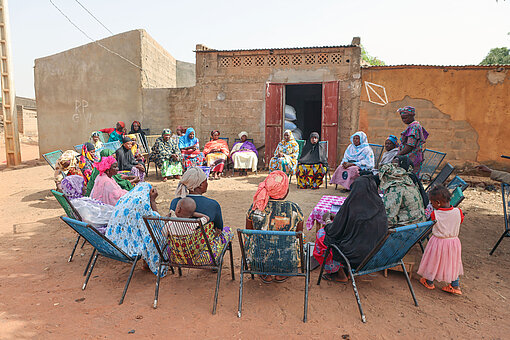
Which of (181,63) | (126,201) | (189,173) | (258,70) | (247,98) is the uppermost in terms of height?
(181,63)

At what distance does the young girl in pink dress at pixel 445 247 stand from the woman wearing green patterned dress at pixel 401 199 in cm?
20

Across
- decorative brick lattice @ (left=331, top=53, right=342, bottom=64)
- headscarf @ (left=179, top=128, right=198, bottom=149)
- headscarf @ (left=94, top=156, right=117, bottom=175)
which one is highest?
decorative brick lattice @ (left=331, top=53, right=342, bottom=64)

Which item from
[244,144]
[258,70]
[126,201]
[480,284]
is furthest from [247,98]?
[480,284]

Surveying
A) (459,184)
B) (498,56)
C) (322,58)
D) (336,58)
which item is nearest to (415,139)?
(459,184)

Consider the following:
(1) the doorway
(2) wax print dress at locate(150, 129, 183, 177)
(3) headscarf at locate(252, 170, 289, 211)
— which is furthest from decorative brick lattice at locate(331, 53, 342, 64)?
(3) headscarf at locate(252, 170, 289, 211)

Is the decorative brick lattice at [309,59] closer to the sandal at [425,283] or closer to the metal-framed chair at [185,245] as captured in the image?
the sandal at [425,283]

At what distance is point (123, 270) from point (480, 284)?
12.4 ft

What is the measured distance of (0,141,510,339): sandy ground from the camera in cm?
255

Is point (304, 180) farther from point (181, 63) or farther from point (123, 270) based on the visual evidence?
point (181, 63)

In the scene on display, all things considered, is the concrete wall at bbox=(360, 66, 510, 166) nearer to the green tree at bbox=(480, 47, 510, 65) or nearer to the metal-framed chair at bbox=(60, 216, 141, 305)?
the metal-framed chair at bbox=(60, 216, 141, 305)

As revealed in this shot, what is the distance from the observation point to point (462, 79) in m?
8.75

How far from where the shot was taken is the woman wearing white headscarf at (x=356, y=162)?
7180mm

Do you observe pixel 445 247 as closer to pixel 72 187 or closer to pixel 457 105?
pixel 72 187

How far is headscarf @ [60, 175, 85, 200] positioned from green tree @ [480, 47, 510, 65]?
83.6 ft
